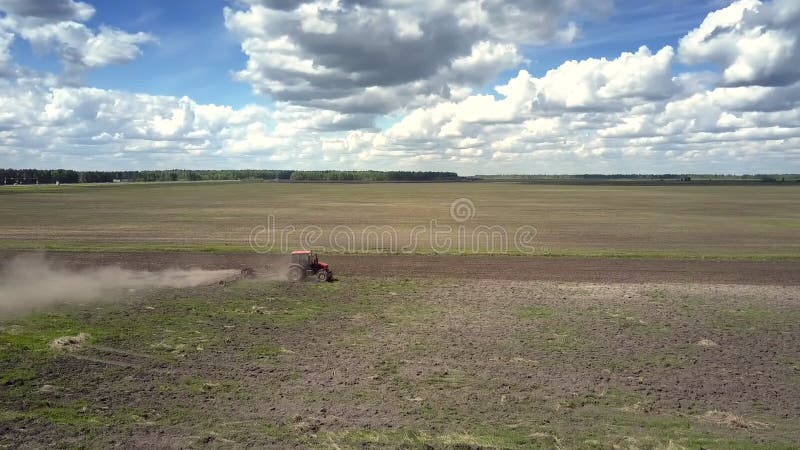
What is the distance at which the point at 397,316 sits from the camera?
941 inches

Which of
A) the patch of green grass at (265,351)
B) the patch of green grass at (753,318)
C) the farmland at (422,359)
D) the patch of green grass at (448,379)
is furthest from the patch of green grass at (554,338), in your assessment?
the patch of green grass at (265,351)

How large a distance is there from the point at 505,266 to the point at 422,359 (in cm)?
1894

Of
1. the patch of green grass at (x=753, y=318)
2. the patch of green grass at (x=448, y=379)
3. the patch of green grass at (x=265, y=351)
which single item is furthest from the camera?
the patch of green grass at (x=753, y=318)

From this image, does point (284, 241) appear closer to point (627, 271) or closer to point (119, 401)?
point (627, 271)

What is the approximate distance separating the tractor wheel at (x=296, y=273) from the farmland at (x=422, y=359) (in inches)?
31.5

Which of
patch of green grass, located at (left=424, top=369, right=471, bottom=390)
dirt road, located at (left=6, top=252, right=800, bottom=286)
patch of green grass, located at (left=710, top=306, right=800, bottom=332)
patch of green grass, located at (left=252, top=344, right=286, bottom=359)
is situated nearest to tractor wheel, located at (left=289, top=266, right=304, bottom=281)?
dirt road, located at (left=6, top=252, right=800, bottom=286)

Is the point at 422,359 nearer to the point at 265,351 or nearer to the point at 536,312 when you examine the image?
the point at 265,351

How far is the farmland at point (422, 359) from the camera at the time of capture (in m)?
13.2

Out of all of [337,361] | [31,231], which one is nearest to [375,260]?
[337,361]

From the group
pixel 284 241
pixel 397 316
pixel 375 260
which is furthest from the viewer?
pixel 284 241

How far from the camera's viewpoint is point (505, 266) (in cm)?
3625

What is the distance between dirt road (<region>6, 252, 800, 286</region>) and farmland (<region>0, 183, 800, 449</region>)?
28 centimetres

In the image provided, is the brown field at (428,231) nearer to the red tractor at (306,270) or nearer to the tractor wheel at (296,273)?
the red tractor at (306,270)

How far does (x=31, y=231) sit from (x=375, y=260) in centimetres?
3870
